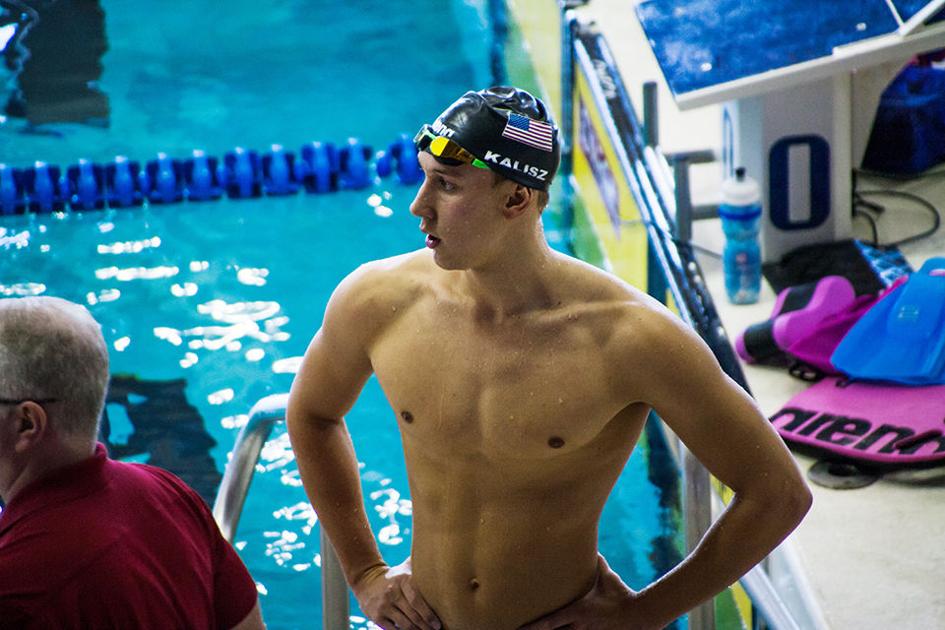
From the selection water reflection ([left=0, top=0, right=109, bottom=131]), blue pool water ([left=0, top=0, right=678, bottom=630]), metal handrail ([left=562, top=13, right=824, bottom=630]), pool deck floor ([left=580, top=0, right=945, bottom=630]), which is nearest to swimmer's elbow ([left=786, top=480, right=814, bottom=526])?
metal handrail ([left=562, top=13, right=824, bottom=630])

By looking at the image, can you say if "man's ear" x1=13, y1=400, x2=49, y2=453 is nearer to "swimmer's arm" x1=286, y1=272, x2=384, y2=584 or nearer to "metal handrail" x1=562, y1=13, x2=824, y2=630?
"swimmer's arm" x1=286, y1=272, x2=384, y2=584

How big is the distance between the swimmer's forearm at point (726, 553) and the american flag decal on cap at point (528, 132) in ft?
2.12

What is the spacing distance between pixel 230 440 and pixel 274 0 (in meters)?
6.04

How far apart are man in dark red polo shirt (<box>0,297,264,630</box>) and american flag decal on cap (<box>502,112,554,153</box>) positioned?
2.29 feet

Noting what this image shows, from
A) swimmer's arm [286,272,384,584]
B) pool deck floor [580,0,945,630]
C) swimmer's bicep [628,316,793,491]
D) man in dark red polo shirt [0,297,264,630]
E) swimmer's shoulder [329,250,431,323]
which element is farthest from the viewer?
pool deck floor [580,0,945,630]

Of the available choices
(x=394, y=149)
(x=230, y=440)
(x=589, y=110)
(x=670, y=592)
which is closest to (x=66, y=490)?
(x=670, y=592)

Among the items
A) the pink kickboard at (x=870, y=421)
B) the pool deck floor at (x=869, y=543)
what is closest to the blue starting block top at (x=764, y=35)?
the pool deck floor at (x=869, y=543)

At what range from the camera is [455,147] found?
2.13m

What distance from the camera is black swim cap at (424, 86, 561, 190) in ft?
6.96

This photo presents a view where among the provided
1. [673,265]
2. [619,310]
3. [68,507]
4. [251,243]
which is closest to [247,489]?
[68,507]

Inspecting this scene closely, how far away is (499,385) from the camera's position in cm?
222

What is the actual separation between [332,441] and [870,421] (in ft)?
7.44

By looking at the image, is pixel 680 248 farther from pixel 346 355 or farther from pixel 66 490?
pixel 66 490

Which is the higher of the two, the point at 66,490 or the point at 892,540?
the point at 66,490
